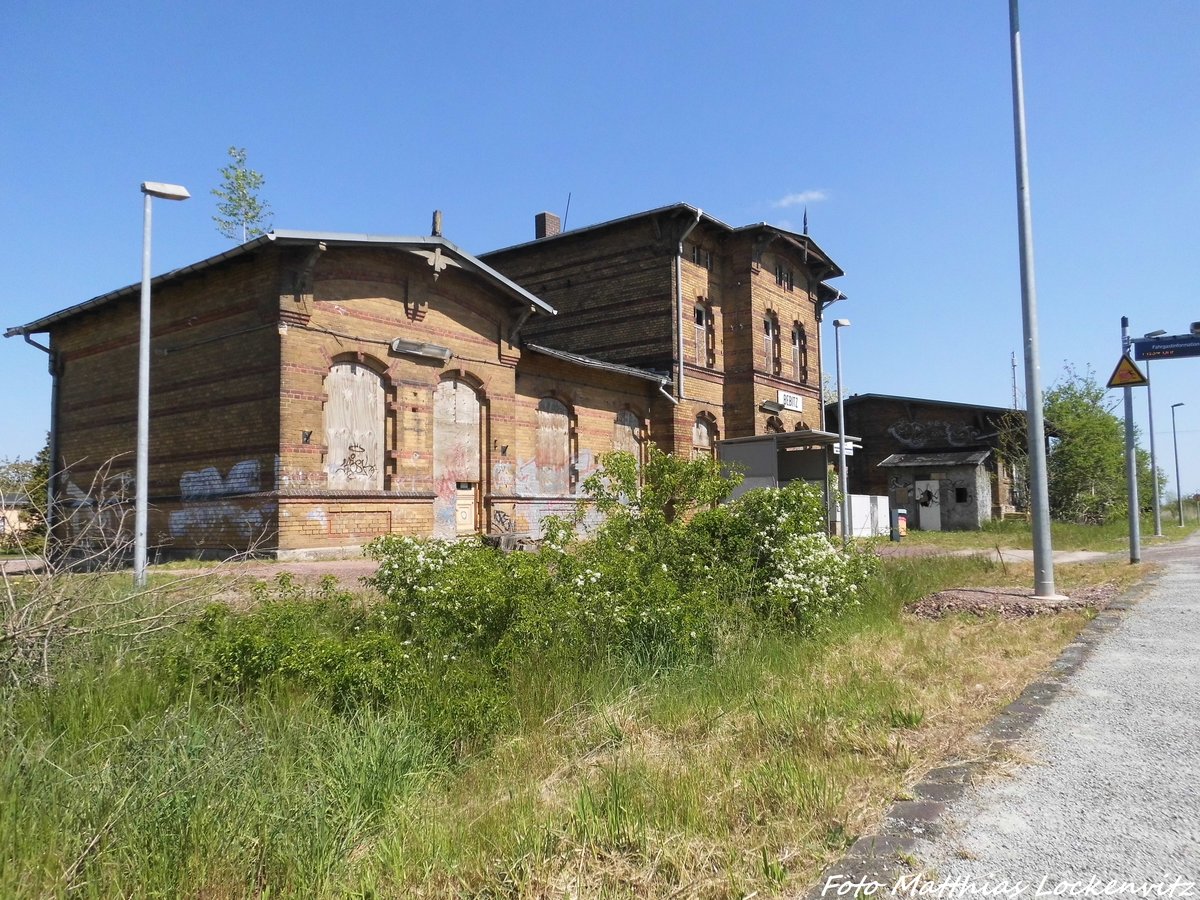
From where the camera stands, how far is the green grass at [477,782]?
105 inches

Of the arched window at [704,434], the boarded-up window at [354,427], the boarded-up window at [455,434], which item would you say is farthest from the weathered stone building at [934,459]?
the boarded-up window at [354,427]

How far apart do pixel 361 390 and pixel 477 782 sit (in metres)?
13.6

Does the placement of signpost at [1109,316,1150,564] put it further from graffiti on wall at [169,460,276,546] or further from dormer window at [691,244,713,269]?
graffiti on wall at [169,460,276,546]

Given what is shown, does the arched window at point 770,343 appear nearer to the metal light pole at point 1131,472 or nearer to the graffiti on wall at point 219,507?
the metal light pole at point 1131,472

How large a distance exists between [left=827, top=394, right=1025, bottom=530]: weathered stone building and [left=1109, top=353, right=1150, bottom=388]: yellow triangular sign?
17.1 m

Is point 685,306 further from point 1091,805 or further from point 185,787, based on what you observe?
point 185,787

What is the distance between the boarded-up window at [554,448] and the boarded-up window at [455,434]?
255 cm

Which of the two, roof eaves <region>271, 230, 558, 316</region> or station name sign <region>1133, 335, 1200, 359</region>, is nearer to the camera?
station name sign <region>1133, 335, 1200, 359</region>

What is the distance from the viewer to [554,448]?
2117 cm

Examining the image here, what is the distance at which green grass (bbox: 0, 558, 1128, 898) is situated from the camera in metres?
2.68

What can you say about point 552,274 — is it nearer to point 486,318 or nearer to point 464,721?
point 486,318

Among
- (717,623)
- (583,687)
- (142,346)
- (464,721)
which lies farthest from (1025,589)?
(142,346)

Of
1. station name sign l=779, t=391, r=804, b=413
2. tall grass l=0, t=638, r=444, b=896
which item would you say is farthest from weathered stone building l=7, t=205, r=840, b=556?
tall grass l=0, t=638, r=444, b=896

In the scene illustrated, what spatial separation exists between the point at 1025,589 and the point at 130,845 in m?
9.90
